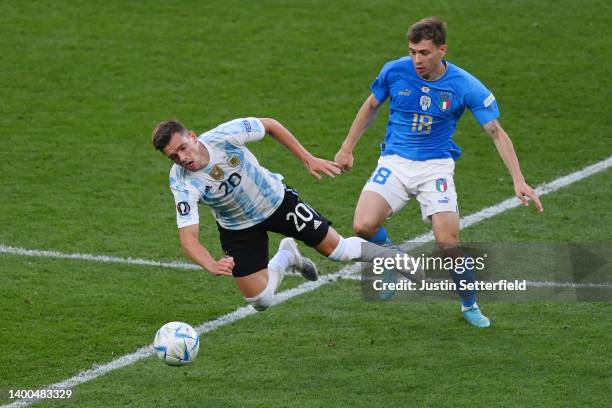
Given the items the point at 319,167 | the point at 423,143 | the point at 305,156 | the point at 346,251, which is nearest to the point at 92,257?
the point at 346,251

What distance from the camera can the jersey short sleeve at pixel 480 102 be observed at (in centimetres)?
950

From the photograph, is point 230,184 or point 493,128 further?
point 493,128

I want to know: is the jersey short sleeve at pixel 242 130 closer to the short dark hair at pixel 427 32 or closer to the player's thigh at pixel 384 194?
the player's thigh at pixel 384 194

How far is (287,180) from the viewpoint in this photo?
13.5 metres

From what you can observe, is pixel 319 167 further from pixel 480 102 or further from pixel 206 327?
pixel 206 327

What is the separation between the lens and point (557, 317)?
32.6 feet

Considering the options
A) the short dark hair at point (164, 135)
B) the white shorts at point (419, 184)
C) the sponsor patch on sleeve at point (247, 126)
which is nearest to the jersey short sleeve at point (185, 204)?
the short dark hair at point (164, 135)

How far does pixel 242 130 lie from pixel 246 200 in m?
0.56

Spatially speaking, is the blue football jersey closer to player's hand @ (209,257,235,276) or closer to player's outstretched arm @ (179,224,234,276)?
player's outstretched arm @ (179,224,234,276)

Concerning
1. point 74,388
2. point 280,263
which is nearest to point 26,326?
point 74,388

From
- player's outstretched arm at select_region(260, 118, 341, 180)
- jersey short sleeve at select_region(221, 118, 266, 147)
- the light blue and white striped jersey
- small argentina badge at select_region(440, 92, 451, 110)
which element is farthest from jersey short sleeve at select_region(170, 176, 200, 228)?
small argentina badge at select_region(440, 92, 451, 110)

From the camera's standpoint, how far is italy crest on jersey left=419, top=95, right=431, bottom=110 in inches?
387

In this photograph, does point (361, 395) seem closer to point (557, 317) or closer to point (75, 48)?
point (557, 317)

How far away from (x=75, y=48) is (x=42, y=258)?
6.78 metres
